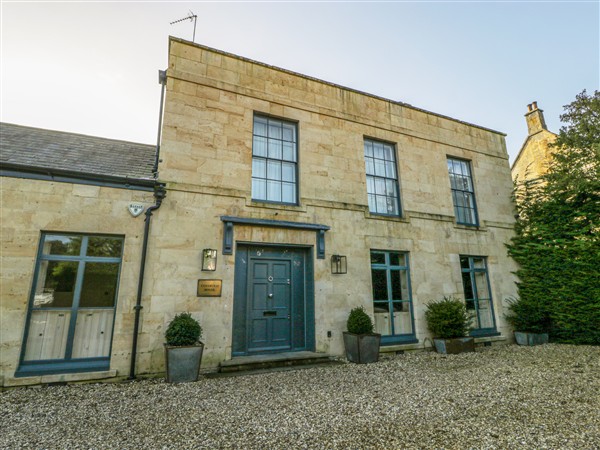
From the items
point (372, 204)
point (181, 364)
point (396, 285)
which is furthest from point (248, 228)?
point (396, 285)

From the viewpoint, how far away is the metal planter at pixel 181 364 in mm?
5172

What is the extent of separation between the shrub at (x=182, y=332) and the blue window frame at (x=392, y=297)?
4.33m

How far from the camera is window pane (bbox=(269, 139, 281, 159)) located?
7.68 meters

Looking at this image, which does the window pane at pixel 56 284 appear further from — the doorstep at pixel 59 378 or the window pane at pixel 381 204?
the window pane at pixel 381 204

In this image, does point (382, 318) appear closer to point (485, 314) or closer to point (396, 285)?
point (396, 285)

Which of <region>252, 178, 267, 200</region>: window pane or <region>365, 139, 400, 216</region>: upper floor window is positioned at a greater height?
<region>365, 139, 400, 216</region>: upper floor window

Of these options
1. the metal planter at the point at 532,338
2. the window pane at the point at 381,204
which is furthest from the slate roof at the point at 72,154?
the metal planter at the point at 532,338

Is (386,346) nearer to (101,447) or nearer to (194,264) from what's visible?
(194,264)

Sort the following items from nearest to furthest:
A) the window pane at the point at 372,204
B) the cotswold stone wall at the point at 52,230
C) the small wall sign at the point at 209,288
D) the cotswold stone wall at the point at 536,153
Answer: the cotswold stone wall at the point at 52,230 → the small wall sign at the point at 209,288 → the window pane at the point at 372,204 → the cotswold stone wall at the point at 536,153

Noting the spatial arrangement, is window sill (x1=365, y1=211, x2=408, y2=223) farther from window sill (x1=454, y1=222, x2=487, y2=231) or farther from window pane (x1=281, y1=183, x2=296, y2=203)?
window pane (x1=281, y1=183, x2=296, y2=203)

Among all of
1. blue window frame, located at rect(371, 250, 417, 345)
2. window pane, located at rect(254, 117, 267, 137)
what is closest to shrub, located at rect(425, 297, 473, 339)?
blue window frame, located at rect(371, 250, 417, 345)

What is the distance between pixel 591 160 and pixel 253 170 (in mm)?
9599

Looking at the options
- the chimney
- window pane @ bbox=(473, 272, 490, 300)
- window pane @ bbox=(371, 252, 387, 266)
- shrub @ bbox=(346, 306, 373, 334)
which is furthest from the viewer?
the chimney

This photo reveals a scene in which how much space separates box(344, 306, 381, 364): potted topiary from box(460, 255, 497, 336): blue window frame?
3896mm
